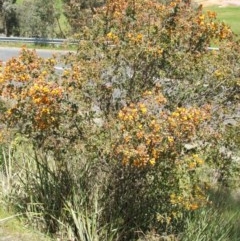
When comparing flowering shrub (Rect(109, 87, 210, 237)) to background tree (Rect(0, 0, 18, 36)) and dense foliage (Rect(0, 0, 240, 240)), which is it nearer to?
dense foliage (Rect(0, 0, 240, 240))

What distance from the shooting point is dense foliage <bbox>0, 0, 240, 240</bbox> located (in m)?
4.81

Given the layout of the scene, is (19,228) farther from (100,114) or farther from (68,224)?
(100,114)

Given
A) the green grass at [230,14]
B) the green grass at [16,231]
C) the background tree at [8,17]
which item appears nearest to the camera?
the green grass at [16,231]

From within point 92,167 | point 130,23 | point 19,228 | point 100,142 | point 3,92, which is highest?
point 130,23

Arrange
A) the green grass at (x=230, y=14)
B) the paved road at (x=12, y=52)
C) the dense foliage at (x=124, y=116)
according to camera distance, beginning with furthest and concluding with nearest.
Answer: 1. the green grass at (x=230, y=14)
2. the paved road at (x=12, y=52)
3. the dense foliage at (x=124, y=116)

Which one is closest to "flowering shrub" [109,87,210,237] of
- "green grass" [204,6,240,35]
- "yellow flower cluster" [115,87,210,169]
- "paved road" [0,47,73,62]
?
"yellow flower cluster" [115,87,210,169]

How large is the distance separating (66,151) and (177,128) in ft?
4.22

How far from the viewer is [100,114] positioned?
5508 millimetres

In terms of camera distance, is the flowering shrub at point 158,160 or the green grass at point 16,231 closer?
the flowering shrub at point 158,160

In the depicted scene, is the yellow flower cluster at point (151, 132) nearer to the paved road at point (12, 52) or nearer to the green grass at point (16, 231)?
the green grass at point (16, 231)

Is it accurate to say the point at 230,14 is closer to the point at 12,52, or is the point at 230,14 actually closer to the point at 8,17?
the point at 8,17

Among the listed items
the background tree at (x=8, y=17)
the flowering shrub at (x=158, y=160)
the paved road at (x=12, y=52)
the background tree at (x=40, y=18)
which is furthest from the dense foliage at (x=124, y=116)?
the background tree at (x=8, y=17)

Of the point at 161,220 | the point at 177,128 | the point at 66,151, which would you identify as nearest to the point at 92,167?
the point at 66,151

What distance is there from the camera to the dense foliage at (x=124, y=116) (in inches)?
189
